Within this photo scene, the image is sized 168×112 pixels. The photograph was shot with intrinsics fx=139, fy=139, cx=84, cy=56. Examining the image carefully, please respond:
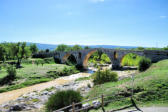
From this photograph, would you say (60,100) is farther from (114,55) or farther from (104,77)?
(114,55)

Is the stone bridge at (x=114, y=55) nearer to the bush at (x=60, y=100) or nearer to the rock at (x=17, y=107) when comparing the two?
the bush at (x=60, y=100)

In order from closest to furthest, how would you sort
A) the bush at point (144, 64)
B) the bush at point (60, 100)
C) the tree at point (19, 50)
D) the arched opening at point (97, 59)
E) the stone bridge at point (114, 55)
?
the bush at point (60, 100) → the arched opening at point (97, 59) → the bush at point (144, 64) → the stone bridge at point (114, 55) → the tree at point (19, 50)

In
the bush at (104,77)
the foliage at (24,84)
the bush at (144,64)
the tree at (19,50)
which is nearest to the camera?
the bush at (104,77)

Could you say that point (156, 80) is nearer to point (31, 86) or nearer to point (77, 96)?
point (77, 96)

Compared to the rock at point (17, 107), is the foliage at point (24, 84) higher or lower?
lower

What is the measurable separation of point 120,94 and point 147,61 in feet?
45.5

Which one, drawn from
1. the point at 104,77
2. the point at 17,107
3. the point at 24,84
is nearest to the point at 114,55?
the point at 104,77

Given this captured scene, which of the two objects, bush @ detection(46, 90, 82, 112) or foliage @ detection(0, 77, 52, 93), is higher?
bush @ detection(46, 90, 82, 112)

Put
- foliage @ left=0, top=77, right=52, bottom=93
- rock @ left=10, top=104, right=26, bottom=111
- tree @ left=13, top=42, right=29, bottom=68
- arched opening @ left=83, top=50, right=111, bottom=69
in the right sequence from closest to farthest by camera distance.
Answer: rock @ left=10, top=104, right=26, bottom=111 < arched opening @ left=83, top=50, right=111, bottom=69 < foliage @ left=0, top=77, right=52, bottom=93 < tree @ left=13, top=42, right=29, bottom=68

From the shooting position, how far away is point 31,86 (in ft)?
85.1

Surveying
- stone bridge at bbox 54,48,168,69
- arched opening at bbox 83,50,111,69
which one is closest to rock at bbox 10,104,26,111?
arched opening at bbox 83,50,111,69

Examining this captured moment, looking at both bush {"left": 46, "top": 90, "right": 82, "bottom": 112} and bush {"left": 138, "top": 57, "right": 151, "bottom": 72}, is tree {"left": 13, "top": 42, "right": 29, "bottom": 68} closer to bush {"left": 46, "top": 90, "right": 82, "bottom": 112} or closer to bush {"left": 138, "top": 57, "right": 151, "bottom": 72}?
bush {"left": 138, "top": 57, "right": 151, "bottom": 72}

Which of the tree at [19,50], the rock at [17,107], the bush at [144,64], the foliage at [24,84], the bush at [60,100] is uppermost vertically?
the tree at [19,50]

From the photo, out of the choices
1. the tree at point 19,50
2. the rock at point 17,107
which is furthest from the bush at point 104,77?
the tree at point 19,50
